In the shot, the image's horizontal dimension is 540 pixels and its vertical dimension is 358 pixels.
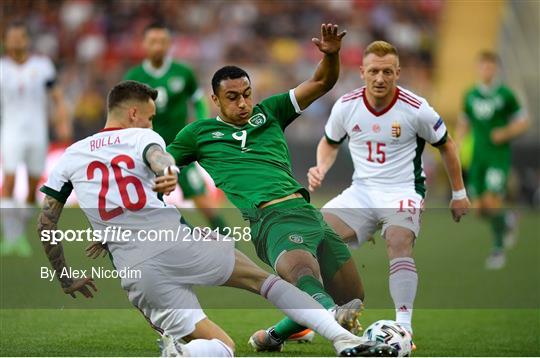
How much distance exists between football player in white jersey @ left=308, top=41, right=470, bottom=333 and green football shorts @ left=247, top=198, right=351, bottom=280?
1.95 feet

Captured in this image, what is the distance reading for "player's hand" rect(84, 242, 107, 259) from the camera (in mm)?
6473

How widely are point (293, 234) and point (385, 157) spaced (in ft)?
5.09

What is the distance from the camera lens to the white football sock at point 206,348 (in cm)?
596

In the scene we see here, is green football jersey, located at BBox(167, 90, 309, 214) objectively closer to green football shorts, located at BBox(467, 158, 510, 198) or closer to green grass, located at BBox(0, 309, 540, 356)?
green grass, located at BBox(0, 309, 540, 356)

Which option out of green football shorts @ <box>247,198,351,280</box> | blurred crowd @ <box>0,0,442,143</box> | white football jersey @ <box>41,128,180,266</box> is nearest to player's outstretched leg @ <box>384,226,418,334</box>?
green football shorts @ <box>247,198,351,280</box>

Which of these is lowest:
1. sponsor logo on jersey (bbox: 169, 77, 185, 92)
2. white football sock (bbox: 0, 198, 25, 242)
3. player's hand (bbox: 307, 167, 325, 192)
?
white football sock (bbox: 0, 198, 25, 242)

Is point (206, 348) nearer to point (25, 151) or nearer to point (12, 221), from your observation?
point (12, 221)

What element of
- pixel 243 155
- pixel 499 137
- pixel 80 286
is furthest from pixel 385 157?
pixel 499 137

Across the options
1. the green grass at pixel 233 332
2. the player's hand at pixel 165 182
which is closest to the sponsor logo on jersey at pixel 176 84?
the green grass at pixel 233 332

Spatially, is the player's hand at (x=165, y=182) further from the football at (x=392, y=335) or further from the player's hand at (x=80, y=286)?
the football at (x=392, y=335)

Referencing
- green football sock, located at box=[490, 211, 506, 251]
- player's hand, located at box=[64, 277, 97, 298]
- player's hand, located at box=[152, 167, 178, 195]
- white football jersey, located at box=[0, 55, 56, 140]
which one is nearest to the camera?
player's hand, located at box=[152, 167, 178, 195]

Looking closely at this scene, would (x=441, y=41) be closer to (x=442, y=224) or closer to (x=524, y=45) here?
(x=524, y=45)

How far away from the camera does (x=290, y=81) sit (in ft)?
86.5

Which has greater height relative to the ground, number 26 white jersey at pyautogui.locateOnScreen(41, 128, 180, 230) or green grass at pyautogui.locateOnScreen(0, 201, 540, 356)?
number 26 white jersey at pyautogui.locateOnScreen(41, 128, 180, 230)
